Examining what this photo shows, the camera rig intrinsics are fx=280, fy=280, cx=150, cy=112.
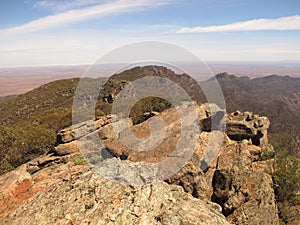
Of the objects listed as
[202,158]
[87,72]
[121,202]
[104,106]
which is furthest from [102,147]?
[104,106]

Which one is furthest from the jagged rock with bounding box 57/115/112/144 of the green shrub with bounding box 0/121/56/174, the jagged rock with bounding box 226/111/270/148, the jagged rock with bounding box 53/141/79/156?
the jagged rock with bounding box 226/111/270/148

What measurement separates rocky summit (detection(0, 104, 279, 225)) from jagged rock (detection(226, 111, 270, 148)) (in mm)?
113

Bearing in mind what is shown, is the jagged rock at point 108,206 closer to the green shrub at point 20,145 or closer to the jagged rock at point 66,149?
the jagged rock at point 66,149

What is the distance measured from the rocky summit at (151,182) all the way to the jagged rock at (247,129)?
113mm

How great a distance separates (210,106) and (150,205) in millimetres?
23195

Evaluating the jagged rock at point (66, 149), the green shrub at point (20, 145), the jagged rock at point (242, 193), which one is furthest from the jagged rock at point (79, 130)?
the jagged rock at point (242, 193)

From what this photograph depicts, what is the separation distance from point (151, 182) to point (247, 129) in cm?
2107

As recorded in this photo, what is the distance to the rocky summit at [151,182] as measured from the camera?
37.9ft

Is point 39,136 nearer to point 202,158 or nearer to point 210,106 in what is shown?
point 210,106

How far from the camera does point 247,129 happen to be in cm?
3175

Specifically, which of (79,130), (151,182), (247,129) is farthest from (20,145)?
(151,182)

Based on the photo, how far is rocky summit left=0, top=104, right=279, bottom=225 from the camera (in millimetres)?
11562

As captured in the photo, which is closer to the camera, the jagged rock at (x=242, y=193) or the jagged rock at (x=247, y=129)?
the jagged rock at (x=242, y=193)

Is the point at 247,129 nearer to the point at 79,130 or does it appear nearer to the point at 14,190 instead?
the point at 79,130
